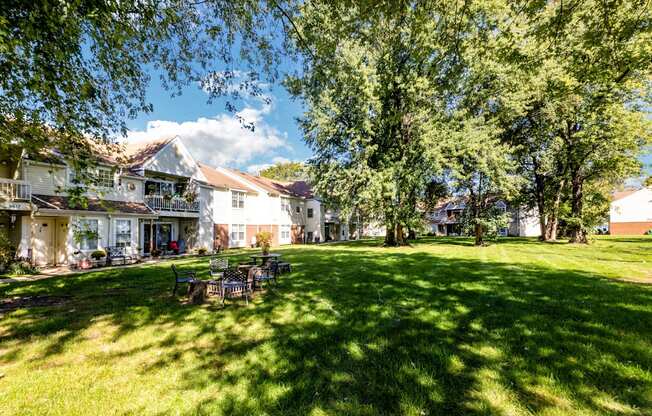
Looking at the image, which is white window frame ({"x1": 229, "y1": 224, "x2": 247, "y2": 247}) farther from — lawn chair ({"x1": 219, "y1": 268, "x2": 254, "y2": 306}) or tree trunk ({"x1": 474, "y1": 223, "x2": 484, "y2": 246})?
lawn chair ({"x1": 219, "y1": 268, "x2": 254, "y2": 306})

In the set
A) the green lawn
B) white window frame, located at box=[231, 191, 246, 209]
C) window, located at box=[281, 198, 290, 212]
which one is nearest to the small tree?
the green lawn

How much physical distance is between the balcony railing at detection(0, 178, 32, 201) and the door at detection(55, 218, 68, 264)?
271 centimetres

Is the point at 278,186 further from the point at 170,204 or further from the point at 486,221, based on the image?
the point at 486,221

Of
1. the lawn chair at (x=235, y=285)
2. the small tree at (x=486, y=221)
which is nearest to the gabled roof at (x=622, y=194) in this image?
the small tree at (x=486, y=221)

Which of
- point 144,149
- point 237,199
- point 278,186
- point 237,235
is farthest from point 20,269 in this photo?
point 278,186

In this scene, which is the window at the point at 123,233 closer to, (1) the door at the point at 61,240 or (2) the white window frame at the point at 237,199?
(1) the door at the point at 61,240

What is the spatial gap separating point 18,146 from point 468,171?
2681cm

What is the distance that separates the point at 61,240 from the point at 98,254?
9.34 feet

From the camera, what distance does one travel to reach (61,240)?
18.4 m

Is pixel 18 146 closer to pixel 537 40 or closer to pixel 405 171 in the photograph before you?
pixel 537 40

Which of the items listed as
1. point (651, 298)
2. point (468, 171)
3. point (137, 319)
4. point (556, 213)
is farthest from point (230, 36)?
point (556, 213)

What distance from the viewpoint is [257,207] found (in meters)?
35.0

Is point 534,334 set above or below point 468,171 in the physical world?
below

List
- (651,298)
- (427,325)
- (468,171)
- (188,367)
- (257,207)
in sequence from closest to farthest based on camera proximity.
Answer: (188,367), (427,325), (651,298), (468,171), (257,207)
